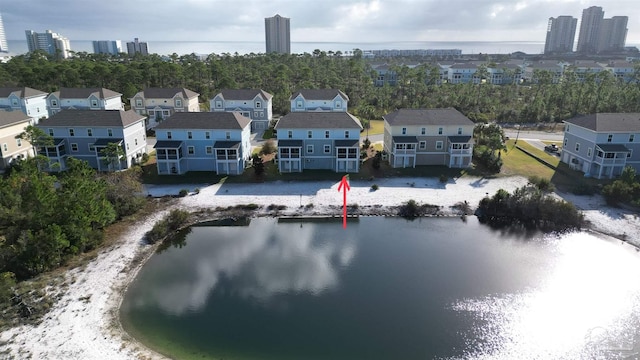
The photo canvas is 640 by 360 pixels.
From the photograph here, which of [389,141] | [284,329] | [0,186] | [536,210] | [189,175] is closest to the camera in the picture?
[284,329]

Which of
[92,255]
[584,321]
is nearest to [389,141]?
[584,321]

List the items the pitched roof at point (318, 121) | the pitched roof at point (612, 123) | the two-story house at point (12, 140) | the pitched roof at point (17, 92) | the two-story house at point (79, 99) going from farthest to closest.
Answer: the two-story house at point (79, 99), the pitched roof at point (17, 92), the pitched roof at point (318, 121), the two-story house at point (12, 140), the pitched roof at point (612, 123)

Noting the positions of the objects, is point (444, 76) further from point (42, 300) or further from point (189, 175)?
point (42, 300)

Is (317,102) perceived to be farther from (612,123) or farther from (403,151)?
(612,123)

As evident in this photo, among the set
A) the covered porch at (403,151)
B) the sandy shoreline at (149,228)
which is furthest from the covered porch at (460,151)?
the covered porch at (403,151)

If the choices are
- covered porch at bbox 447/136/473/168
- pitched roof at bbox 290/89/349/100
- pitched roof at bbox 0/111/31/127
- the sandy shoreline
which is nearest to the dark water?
the sandy shoreline

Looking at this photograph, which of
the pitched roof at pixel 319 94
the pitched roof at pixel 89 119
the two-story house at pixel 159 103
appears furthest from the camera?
the two-story house at pixel 159 103

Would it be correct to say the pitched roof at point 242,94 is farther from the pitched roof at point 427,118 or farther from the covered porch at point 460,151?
the covered porch at point 460,151
